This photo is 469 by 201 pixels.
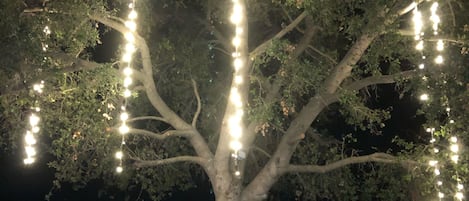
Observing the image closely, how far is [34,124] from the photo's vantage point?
6.33 m

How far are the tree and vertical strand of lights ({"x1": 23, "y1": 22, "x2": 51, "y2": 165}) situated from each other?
0.26ft

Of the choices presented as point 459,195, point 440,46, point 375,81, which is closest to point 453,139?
point 459,195

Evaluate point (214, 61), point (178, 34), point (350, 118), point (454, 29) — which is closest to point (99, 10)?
point (178, 34)

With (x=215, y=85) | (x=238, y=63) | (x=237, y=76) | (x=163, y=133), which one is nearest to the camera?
(x=238, y=63)

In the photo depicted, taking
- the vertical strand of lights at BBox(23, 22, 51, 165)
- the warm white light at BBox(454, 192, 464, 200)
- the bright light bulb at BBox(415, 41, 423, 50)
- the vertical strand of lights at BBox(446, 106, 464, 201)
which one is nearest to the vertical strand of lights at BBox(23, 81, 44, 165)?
the vertical strand of lights at BBox(23, 22, 51, 165)

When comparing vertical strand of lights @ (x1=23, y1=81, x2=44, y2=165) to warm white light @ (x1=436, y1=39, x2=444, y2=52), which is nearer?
warm white light @ (x1=436, y1=39, x2=444, y2=52)

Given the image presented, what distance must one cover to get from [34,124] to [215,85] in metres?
2.61

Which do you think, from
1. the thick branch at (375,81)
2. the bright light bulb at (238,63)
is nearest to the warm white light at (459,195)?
the thick branch at (375,81)

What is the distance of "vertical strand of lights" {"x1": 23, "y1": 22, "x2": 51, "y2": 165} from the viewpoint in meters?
5.99

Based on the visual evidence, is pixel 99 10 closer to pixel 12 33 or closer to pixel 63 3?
pixel 63 3

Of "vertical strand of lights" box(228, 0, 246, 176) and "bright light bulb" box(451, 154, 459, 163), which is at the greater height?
"vertical strand of lights" box(228, 0, 246, 176)

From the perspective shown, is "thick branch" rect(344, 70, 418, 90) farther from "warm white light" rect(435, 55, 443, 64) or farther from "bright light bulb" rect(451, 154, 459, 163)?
"bright light bulb" rect(451, 154, 459, 163)

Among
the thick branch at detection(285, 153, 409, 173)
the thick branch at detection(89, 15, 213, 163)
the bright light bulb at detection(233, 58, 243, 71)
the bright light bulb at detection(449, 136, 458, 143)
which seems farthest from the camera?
the thick branch at detection(285, 153, 409, 173)

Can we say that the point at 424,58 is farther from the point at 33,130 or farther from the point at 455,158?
the point at 33,130
